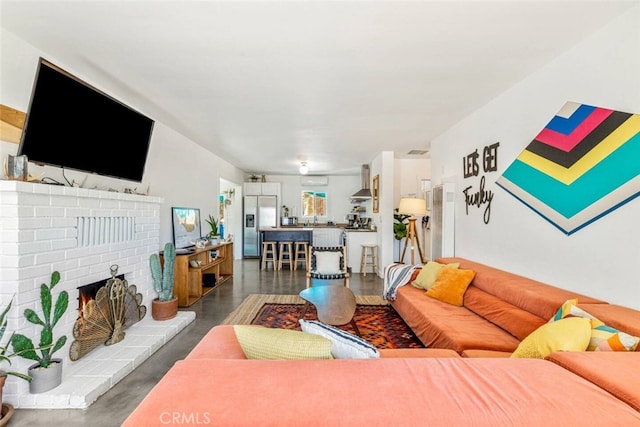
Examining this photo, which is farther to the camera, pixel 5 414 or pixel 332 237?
pixel 332 237

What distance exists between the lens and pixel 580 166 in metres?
2.17

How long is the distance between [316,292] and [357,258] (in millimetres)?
3103

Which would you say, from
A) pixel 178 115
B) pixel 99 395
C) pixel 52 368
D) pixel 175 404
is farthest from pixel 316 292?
pixel 178 115

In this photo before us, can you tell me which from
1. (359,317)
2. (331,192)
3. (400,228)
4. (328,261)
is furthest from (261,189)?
(359,317)

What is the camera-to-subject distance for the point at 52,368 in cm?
204

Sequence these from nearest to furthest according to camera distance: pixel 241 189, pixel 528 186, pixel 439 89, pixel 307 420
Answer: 1. pixel 307 420
2. pixel 528 186
3. pixel 439 89
4. pixel 241 189

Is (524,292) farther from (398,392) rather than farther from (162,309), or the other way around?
(162,309)

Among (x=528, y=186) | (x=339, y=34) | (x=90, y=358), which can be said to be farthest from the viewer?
(x=528, y=186)

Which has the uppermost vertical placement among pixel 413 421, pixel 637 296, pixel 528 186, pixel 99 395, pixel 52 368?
pixel 528 186

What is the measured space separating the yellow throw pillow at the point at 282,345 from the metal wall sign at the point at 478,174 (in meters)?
2.73

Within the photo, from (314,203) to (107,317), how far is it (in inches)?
271

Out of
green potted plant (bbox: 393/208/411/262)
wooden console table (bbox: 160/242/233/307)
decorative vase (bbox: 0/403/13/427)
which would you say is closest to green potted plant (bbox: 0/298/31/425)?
decorative vase (bbox: 0/403/13/427)

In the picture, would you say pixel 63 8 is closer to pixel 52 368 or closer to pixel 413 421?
pixel 52 368

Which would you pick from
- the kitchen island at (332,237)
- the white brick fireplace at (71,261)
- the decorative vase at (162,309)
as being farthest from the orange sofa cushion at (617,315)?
the kitchen island at (332,237)
